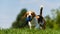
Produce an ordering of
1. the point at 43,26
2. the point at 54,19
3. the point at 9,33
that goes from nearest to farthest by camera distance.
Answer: the point at 9,33, the point at 43,26, the point at 54,19

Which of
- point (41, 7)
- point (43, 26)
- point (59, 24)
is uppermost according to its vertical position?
point (41, 7)

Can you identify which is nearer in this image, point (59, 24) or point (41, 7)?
point (41, 7)

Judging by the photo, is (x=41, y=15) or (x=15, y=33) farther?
(x=41, y=15)

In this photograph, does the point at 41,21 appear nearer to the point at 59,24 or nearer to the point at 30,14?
the point at 30,14

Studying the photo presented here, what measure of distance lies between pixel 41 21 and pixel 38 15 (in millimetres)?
572

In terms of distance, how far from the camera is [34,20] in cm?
1575

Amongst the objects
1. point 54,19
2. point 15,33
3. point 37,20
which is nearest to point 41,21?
point 37,20

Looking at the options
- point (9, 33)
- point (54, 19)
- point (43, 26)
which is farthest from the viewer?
point (54, 19)

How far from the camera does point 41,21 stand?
51.7 feet

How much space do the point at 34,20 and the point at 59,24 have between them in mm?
44191

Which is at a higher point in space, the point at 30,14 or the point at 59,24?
the point at 30,14

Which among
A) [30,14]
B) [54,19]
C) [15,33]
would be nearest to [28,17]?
[30,14]

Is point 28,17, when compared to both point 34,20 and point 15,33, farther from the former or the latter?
point 15,33

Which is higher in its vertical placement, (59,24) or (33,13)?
(33,13)
